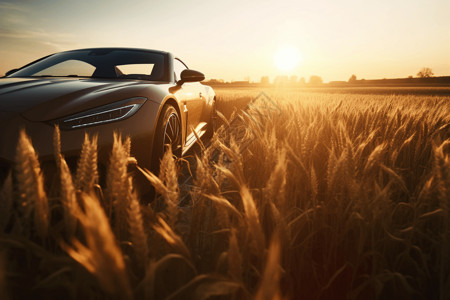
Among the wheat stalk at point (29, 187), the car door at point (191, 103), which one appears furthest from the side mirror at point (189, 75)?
the wheat stalk at point (29, 187)

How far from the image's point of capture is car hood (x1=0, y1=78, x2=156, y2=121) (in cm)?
136

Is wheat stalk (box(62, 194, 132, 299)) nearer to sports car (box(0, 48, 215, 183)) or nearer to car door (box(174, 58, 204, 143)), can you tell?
sports car (box(0, 48, 215, 183))

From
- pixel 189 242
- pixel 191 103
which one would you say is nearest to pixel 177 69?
pixel 191 103

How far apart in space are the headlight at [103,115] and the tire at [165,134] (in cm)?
28

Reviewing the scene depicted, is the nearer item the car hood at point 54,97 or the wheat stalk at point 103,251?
the wheat stalk at point 103,251

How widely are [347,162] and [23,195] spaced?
989 mm

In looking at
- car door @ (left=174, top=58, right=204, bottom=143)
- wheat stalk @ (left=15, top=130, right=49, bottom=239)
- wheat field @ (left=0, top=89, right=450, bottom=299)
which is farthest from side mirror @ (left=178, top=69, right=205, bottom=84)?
wheat stalk @ (left=15, top=130, right=49, bottom=239)

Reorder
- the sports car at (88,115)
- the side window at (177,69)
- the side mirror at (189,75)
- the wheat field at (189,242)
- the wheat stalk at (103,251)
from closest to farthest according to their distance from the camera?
the wheat stalk at (103,251) → the wheat field at (189,242) → the sports car at (88,115) → the side mirror at (189,75) → the side window at (177,69)

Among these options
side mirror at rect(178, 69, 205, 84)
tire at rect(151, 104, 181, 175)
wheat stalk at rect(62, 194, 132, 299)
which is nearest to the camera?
wheat stalk at rect(62, 194, 132, 299)

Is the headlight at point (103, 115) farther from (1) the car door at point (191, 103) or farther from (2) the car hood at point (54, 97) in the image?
(1) the car door at point (191, 103)

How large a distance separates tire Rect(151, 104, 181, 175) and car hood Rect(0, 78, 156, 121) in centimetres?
30

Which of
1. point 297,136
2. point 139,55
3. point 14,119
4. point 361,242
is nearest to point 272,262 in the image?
point 361,242

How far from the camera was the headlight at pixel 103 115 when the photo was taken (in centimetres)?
139

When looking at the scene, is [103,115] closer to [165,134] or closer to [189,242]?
[165,134]
